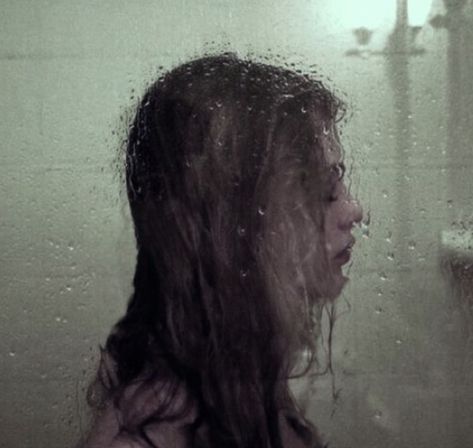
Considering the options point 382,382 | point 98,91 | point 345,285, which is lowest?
point 382,382

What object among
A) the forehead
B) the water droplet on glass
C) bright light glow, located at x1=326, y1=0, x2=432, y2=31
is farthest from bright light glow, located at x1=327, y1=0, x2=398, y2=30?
the water droplet on glass

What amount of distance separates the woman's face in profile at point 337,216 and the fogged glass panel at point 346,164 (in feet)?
0.05

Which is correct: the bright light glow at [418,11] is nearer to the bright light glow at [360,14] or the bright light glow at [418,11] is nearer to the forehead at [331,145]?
the bright light glow at [360,14]

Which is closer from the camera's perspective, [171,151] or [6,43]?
[171,151]

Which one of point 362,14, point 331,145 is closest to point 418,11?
point 362,14

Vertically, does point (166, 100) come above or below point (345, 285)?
above

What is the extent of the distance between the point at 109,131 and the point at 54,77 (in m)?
0.11

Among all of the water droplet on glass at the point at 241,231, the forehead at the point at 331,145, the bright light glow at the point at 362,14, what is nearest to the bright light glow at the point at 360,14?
the bright light glow at the point at 362,14

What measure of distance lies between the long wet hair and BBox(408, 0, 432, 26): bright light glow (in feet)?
0.53

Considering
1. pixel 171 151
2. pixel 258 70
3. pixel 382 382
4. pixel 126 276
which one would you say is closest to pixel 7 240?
pixel 126 276

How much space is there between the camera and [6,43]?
3.58 ft

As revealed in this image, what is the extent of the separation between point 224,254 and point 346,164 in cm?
21

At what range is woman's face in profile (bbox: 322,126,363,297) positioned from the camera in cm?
107

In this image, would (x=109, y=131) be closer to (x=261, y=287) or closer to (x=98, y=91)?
(x=98, y=91)
